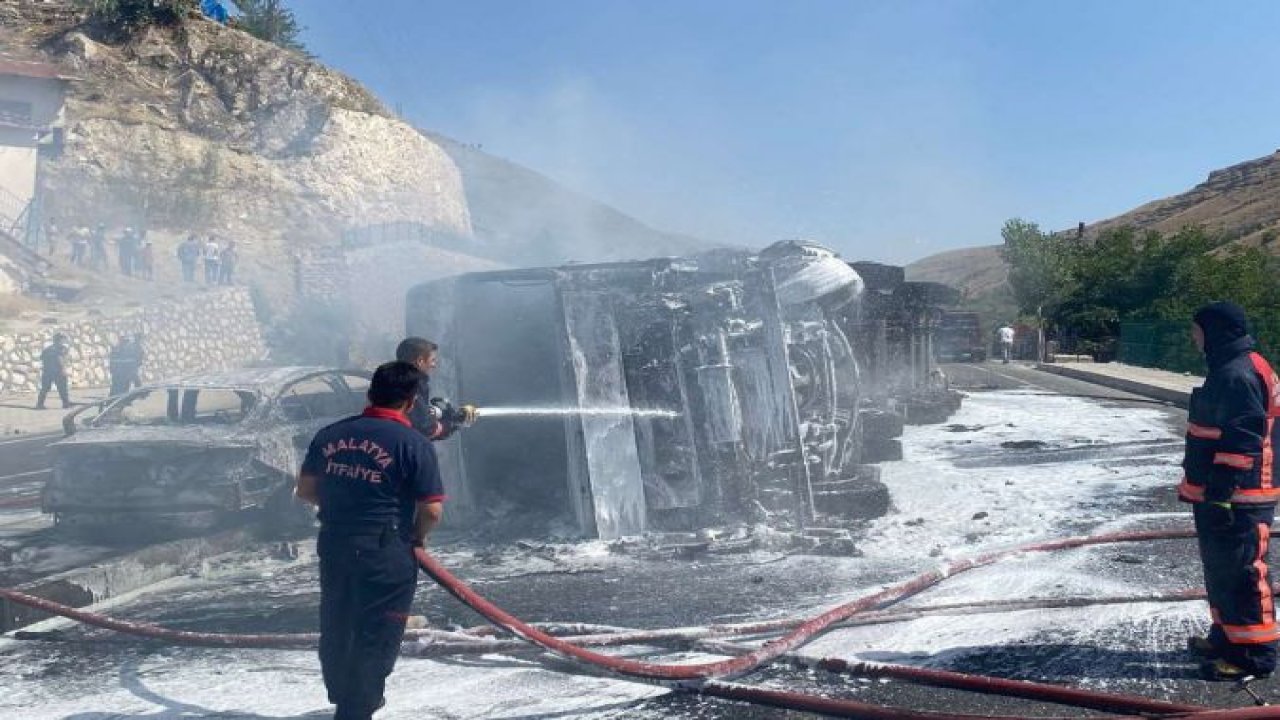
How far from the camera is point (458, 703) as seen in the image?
4.57 metres

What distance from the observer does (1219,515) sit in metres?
4.48

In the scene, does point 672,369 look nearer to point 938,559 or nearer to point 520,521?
point 520,521

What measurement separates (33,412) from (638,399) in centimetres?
1565

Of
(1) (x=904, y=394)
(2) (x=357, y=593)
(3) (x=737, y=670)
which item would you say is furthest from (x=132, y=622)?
(1) (x=904, y=394)

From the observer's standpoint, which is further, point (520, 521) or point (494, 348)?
point (494, 348)

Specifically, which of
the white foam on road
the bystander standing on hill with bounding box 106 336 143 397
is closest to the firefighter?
the white foam on road

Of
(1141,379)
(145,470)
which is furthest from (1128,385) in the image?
(145,470)

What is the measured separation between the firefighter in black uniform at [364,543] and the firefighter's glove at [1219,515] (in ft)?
11.5

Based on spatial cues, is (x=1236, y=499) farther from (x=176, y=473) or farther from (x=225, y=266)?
(x=225, y=266)

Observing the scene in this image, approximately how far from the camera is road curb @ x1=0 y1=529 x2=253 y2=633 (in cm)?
597

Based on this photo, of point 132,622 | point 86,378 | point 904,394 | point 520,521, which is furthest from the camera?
point 86,378

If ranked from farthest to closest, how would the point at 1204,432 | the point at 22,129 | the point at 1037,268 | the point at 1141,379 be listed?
1. the point at 1037,268
2. the point at 22,129
3. the point at 1141,379
4. the point at 1204,432

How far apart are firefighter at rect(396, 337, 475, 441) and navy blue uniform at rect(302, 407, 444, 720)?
1927 mm

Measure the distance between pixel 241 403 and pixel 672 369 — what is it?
3.87m
